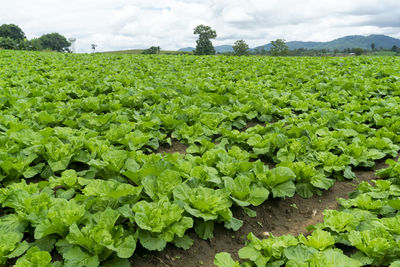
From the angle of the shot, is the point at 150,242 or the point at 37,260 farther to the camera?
the point at 150,242

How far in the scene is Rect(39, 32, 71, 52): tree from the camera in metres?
117

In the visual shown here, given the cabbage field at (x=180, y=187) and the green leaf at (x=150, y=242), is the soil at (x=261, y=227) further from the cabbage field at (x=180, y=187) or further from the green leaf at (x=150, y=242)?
the green leaf at (x=150, y=242)

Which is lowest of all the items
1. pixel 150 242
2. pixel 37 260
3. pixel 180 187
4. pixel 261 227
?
pixel 261 227

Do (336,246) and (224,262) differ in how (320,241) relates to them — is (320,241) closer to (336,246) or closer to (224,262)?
(336,246)

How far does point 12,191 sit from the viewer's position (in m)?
3.21

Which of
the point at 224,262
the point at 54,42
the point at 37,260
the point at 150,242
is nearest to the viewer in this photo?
the point at 37,260

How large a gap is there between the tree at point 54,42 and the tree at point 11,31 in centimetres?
1451

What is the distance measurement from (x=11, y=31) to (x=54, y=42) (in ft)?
88.1

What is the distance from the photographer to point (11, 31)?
91.2m

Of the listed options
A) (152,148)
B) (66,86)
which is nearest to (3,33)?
(66,86)

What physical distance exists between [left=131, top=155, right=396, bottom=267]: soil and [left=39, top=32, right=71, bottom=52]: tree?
12933 cm

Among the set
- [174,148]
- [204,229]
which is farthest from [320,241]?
[174,148]

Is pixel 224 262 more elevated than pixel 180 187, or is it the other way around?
pixel 180 187

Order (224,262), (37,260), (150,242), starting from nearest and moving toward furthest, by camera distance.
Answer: (37,260), (224,262), (150,242)
